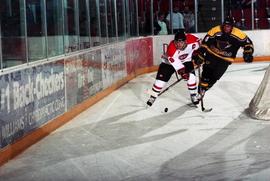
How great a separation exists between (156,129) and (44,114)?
132cm

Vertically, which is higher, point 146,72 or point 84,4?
point 84,4

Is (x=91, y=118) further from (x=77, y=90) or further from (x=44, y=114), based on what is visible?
(x=44, y=114)

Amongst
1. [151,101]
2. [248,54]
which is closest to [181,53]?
[151,101]

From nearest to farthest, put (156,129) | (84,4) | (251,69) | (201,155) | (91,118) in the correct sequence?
(201,155), (156,129), (91,118), (84,4), (251,69)

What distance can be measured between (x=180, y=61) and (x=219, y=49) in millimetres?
640

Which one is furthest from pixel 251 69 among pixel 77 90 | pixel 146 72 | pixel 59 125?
pixel 59 125

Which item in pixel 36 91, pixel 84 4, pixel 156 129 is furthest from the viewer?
pixel 84 4

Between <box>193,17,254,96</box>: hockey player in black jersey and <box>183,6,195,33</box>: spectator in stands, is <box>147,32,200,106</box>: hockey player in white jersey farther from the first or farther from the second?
<box>183,6,195,33</box>: spectator in stands

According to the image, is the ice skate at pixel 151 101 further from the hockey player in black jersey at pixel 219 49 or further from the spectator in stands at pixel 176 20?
the spectator in stands at pixel 176 20

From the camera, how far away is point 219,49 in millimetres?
8578

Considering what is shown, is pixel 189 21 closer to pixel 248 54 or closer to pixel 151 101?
pixel 151 101

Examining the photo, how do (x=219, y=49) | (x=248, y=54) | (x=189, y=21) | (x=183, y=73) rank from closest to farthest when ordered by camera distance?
1. (x=248, y=54)
2. (x=219, y=49)
3. (x=183, y=73)
4. (x=189, y=21)

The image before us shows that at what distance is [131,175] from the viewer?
201 inches

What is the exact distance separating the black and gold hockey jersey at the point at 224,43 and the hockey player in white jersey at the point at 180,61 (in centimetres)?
27
